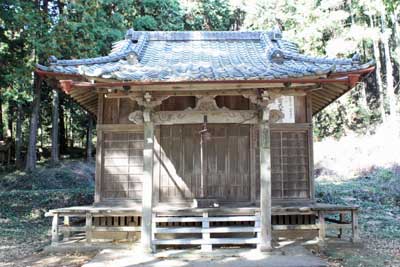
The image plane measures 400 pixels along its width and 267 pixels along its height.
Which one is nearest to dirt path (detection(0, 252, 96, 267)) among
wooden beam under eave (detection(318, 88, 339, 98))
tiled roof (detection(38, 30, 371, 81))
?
tiled roof (detection(38, 30, 371, 81))

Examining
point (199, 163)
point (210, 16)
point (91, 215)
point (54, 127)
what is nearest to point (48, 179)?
point (54, 127)

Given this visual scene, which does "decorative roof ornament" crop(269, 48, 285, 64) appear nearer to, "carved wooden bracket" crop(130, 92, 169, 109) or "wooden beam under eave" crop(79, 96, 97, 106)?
"carved wooden bracket" crop(130, 92, 169, 109)

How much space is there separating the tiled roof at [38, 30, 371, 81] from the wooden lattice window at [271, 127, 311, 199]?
1.60m

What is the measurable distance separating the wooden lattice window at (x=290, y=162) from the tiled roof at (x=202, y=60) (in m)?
1.60

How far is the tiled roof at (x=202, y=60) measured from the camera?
6086 millimetres

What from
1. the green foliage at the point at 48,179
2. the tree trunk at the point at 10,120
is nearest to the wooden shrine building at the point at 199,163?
the green foliage at the point at 48,179

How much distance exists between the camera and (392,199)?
13.2 metres

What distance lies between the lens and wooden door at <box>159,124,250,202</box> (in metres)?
8.08

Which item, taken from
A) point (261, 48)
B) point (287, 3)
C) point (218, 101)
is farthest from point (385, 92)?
point (218, 101)

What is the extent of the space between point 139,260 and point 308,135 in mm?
4480

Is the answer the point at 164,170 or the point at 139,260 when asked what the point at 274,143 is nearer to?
the point at 164,170

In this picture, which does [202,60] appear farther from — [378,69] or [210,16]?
[210,16]

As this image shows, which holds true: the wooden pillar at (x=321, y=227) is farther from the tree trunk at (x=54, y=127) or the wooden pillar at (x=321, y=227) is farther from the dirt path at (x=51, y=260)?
the tree trunk at (x=54, y=127)

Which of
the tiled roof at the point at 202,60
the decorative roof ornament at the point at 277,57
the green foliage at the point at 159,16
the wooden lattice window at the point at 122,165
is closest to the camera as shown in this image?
the tiled roof at the point at 202,60
